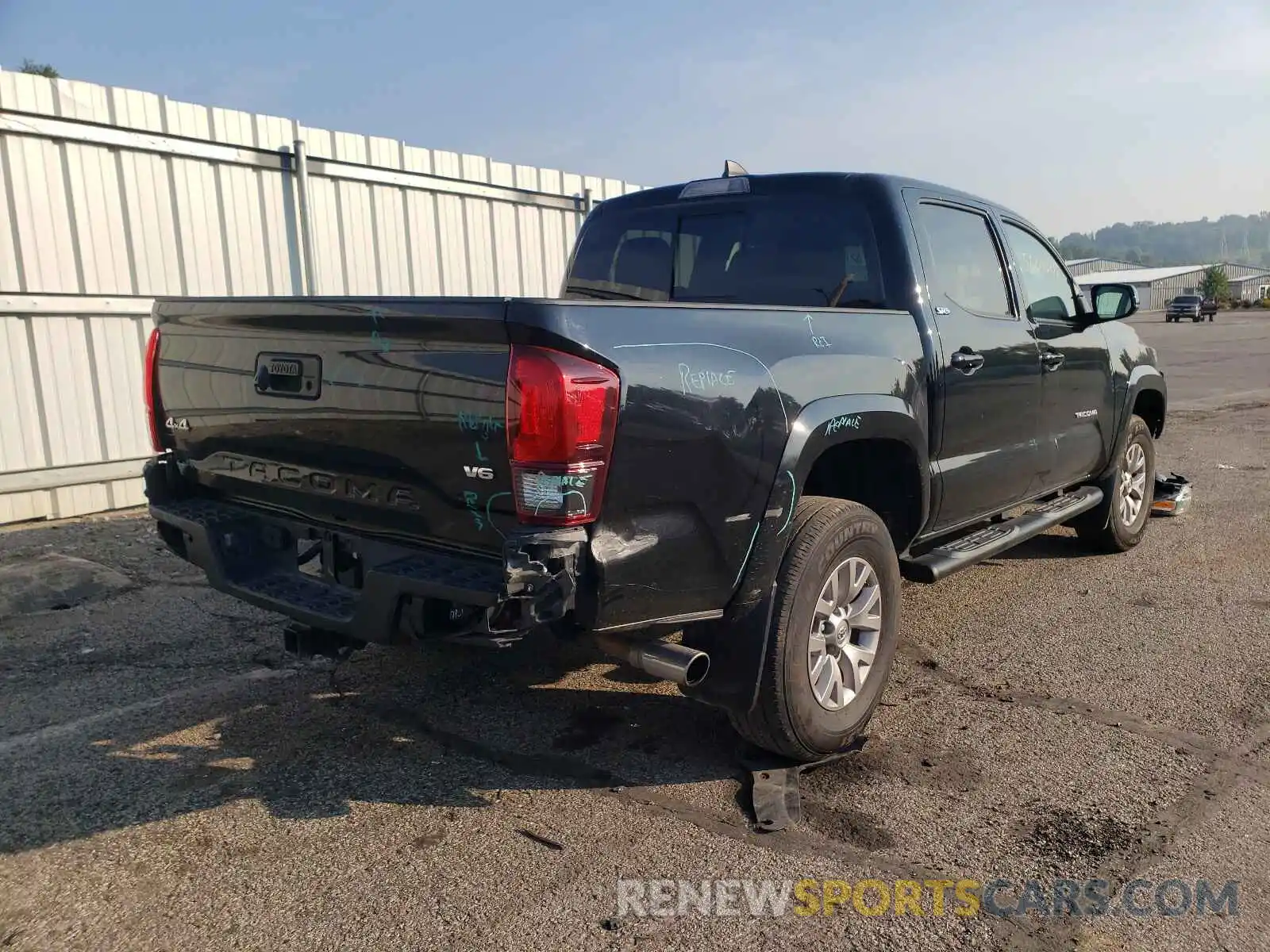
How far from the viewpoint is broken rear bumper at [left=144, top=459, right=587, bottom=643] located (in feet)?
8.25

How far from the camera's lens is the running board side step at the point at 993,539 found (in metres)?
4.06

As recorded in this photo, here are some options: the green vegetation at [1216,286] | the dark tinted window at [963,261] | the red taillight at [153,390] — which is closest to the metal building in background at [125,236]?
the red taillight at [153,390]

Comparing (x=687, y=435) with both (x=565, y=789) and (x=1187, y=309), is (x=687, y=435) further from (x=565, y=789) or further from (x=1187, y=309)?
(x=1187, y=309)

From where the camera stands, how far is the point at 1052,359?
484 cm

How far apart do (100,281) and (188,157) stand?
126 centimetres

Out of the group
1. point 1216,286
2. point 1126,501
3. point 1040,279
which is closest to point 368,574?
point 1040,279

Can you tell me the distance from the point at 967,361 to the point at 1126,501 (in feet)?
9.21

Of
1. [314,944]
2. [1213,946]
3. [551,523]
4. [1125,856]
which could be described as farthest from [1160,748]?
[314,944]

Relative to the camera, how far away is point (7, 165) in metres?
7.04

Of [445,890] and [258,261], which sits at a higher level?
[258,261]

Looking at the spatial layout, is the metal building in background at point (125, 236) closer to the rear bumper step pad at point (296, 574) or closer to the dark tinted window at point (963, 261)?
the rear bumper step pad at point (296, 574)

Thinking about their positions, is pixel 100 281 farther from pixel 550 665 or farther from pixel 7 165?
pixel 550 665

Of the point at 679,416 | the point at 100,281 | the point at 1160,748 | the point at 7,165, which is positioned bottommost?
the point at 1160,748

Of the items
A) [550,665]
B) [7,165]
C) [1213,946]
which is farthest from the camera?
[7,165]
